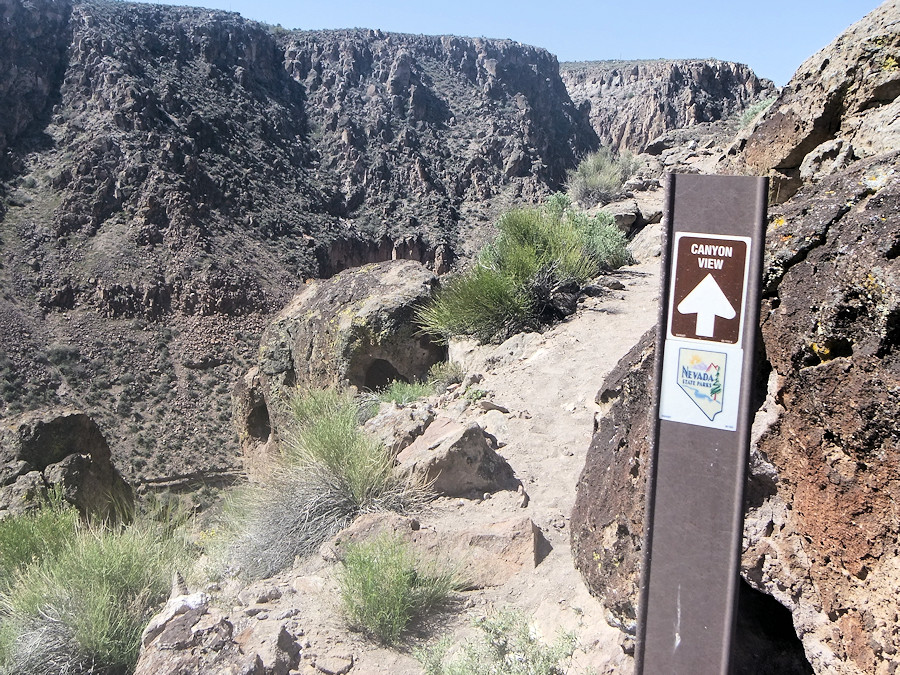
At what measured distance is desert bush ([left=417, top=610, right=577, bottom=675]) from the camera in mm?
2631

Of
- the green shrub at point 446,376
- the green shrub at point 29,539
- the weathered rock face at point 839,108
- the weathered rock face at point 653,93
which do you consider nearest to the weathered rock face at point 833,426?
the weathered rock face at point 839,108

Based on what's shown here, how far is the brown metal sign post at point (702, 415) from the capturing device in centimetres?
170

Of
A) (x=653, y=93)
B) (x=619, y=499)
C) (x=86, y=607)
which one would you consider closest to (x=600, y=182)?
(x=619, y=499)

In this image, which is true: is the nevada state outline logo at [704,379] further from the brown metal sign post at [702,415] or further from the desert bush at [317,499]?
the desert bush at [317,499]

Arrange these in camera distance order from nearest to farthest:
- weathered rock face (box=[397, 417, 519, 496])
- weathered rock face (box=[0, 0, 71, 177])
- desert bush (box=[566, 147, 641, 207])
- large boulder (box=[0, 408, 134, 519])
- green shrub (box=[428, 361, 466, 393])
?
weathered rock face (box=[397, 417, 519, 496]), large boulder (box=[0, 408, 134, 519]), green shrub (box=[428, 361, 466, 393]), desert bush (box=[566, 147, 641, 207]), weathered rock face (box=[0, 0, 71, 177])

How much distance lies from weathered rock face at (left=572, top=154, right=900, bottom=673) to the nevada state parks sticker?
43cm

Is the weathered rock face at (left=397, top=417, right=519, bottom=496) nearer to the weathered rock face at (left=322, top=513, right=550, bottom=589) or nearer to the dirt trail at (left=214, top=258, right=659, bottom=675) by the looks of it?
the dirt trail at (left=214, top=258, right=659, bottom=675)

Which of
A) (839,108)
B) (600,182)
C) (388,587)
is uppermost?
(600,182)

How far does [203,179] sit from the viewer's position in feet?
134

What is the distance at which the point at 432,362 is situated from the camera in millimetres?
8086

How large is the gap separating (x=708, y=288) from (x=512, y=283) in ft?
19.4

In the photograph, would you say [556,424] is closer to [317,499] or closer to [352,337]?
[317,499]

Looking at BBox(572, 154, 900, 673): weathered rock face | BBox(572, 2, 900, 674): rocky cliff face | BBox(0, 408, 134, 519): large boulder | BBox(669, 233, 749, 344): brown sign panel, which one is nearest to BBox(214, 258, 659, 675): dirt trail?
BBox(572, 2, 900, 674): rocky cliff face

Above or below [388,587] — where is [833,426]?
above
